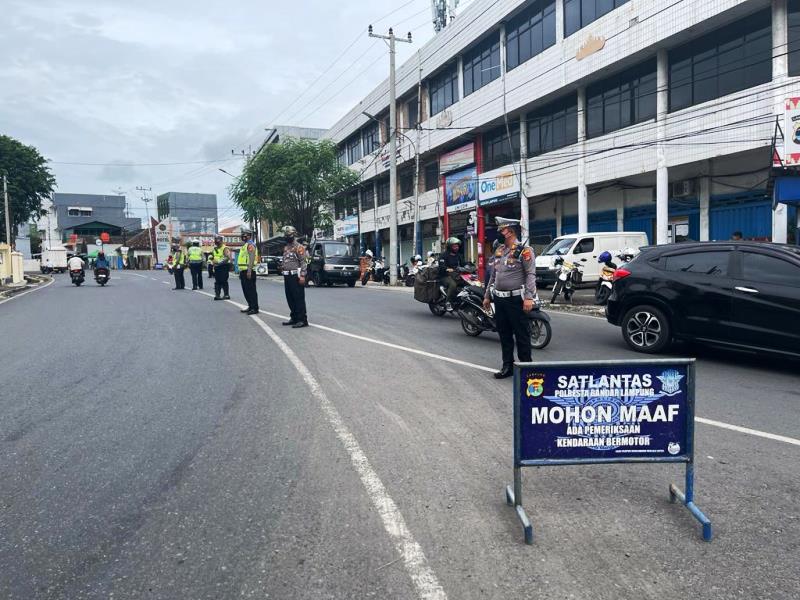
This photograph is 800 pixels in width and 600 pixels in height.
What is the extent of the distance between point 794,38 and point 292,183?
27.7 metres

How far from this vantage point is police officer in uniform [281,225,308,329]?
36.1 ft

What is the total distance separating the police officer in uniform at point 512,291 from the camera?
6723 millimetres

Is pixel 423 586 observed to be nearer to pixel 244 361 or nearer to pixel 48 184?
pixel 244 361

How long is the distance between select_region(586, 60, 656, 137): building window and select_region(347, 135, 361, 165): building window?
29.5 m

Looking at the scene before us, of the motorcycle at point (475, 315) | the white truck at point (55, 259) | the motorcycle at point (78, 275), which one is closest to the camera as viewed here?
the motorcycle at point (475, 315)

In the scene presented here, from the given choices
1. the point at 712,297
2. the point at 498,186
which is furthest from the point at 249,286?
the point at 498,186

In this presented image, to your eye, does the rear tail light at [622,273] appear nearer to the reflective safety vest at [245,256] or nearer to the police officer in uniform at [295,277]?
the police officer in uniform at [295,277]

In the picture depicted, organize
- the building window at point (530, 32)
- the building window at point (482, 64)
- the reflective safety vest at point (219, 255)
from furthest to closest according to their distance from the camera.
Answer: the building window at point (482, 64)
the building window at point (530, 32)
the reflective safety vest at point (219, 255)

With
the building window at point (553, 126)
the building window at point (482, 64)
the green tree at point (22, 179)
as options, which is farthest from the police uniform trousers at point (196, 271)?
the green tree at point (22, 179)

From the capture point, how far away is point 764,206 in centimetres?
1891

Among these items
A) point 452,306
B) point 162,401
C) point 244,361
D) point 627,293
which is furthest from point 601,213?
point 162,401

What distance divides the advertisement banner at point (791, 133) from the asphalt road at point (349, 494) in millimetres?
8844

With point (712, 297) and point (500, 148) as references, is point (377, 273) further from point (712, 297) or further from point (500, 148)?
point (712, 297)

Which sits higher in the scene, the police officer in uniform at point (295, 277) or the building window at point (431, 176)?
the building window at point (431, 176)
